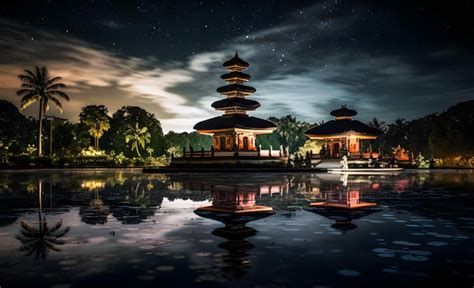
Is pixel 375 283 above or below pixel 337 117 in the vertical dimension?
below

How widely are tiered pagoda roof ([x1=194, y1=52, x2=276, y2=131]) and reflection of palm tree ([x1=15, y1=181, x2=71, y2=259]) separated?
41814 millimetres

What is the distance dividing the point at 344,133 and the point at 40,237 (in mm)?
50421

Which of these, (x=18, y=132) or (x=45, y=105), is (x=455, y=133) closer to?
(x=45, y=105)

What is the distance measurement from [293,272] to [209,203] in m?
8.40

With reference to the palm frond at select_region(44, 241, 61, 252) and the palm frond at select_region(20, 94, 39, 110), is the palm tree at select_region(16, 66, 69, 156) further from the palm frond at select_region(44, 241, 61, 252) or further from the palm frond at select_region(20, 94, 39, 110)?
the palm frond at select_region(44, 241, 61, 252)

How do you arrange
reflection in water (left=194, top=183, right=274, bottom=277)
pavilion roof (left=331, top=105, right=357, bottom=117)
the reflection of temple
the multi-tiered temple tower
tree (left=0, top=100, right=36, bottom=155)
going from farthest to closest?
1. tree (left=0, top=100, right=36, bottom=155)
2. pavilion roof (left=331, top=105, right=357, bottom=117)
3. the multi-tiered temple tower
4. the reflection of temple
5. reflection in water (left=194, top=183, right=274, bottom=277)

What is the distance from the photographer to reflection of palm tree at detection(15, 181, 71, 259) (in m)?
6.98

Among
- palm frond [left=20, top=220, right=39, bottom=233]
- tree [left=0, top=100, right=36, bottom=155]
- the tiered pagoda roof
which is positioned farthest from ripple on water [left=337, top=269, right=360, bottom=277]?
tree [left=0, top=100, right=36, bottom=155]

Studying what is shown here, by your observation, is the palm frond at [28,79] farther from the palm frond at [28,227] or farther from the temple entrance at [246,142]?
the palm frond at [28,227]

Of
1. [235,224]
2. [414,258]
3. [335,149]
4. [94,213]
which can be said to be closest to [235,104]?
[335,149]

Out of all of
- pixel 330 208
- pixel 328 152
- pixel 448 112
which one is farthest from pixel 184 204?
pixel 448 112

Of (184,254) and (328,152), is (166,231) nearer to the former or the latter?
(184,254)

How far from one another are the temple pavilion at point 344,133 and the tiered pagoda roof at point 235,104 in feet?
26.6

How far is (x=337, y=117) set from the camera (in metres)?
60.3
